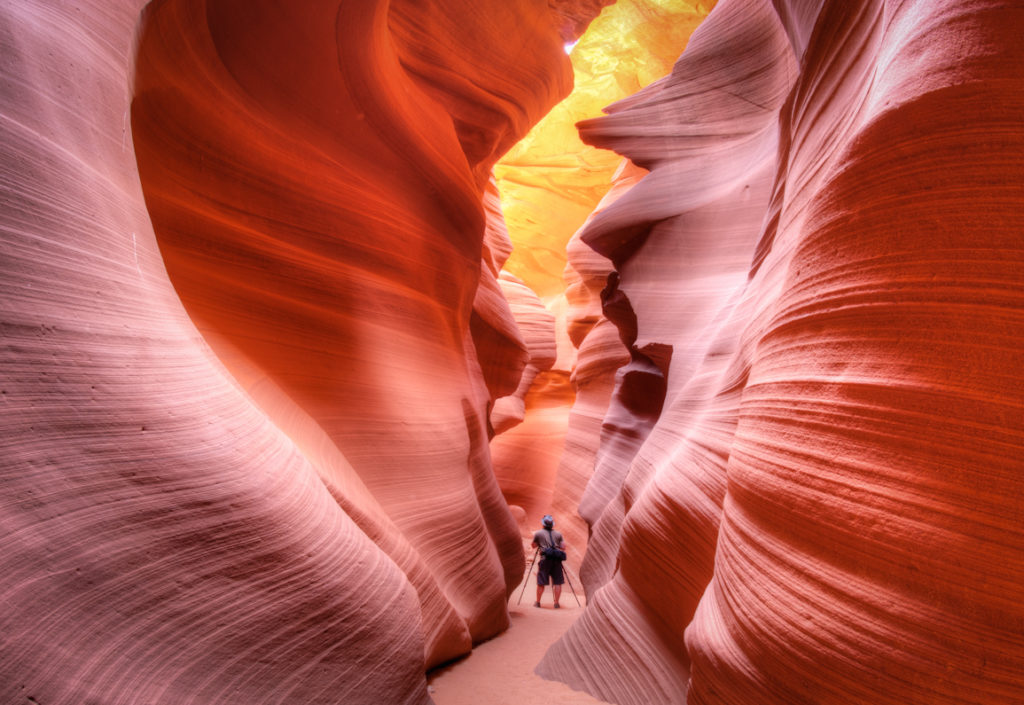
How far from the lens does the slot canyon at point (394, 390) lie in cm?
119

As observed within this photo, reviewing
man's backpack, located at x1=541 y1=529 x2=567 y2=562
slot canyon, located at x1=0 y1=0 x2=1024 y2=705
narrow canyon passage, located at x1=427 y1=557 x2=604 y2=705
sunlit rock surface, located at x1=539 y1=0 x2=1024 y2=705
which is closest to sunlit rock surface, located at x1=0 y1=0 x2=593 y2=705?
slot canyon, located at x1=0 y1=0 x2=1024 y2=705

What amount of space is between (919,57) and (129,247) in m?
2.14

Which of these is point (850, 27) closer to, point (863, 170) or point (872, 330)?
point (863, 170)

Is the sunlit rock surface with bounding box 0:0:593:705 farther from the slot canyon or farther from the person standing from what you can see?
the person standing

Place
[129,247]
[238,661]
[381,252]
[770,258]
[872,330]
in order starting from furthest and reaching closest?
[381,252]
[770,258]
[129,247]
[238,661]
[872,330]

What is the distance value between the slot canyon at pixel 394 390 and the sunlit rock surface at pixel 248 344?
12 millimetres

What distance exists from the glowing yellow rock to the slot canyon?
855 cm

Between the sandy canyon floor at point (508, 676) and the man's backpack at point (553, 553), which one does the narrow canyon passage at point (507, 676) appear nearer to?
the sandy canyon floor at point (508, 676)

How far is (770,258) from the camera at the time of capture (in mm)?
2904

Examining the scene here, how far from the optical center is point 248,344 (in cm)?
294

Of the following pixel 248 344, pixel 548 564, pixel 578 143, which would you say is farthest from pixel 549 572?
pixel 578 143

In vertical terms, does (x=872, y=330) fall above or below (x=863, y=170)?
below

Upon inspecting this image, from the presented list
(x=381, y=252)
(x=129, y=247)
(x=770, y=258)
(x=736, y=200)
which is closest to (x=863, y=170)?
(x=770, y=258)

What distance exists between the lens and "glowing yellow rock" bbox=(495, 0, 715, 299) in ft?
37.4
